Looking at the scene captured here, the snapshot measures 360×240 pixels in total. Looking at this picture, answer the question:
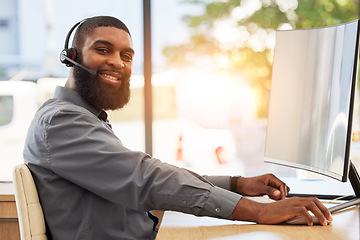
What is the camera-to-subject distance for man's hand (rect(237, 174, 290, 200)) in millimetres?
1487

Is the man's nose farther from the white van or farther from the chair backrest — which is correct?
the white van

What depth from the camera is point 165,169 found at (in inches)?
47.5

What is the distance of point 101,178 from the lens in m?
1.20

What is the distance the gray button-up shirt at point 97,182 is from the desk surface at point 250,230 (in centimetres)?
5

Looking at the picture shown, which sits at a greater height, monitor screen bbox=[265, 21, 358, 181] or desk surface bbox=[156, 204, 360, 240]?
monitor screen bbox=[265, 21, 358, 181]

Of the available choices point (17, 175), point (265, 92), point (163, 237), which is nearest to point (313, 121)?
point (163, 237)

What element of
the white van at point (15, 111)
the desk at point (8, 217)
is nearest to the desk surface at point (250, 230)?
the desk at point (8, 217)

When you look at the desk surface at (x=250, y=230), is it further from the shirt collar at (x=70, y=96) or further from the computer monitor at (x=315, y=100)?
the shirt collar at (x=70, y=96)

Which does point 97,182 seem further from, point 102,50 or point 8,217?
point 8,217

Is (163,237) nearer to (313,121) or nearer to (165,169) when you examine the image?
(165,169)

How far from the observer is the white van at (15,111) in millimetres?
2479

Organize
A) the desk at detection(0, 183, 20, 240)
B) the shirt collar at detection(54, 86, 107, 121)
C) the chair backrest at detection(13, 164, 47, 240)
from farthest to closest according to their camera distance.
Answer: the desk at detection(0, 183, 20, 240) < the shirt collar at detection(54, 86, 107, 121) < the chair backrest at detection(13, 164, 47, 240)

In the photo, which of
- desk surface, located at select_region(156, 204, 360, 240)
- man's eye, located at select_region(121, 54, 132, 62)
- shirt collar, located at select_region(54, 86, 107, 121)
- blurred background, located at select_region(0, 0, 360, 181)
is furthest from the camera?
blurred background, located at select_region(0, 0, 360, 181)

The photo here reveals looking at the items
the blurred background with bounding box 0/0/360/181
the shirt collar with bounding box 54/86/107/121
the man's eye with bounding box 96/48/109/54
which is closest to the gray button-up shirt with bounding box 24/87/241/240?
the shirt collar with bounding box 54/86/107/121
